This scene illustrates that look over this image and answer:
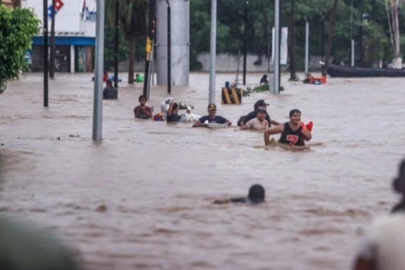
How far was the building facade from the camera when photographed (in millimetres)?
85312

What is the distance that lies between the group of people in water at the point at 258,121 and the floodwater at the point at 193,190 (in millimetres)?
368

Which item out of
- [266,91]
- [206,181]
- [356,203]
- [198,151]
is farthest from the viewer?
[266,91]

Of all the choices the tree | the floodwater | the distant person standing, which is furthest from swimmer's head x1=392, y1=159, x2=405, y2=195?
the tree

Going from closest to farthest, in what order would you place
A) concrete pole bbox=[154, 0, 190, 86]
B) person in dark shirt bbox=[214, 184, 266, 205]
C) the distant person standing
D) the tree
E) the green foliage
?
the distant person standing
person in dark shirt bbox=[214, 184, 266, 205]
the green foliage
concrete pole bbox=[154, 0, 190, 86]
the tree

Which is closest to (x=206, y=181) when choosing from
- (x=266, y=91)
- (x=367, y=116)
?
(x=367, y=116)

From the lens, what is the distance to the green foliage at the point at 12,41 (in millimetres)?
24906

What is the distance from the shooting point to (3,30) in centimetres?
2534

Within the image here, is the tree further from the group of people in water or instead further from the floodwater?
the floodwater

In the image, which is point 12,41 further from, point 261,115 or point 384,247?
point 384,247

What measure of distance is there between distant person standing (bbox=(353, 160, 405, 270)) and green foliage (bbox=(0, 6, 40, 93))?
18.8 m

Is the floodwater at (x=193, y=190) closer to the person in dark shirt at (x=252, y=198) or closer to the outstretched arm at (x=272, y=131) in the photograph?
the person in dark shirt at (x=252, y=198)

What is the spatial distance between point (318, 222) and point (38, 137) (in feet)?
45.1

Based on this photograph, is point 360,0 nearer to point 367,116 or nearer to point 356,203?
point 367,116

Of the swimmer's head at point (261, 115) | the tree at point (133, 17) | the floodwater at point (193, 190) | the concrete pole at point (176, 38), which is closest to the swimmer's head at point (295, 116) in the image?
the floodwater at point (193, 190)
